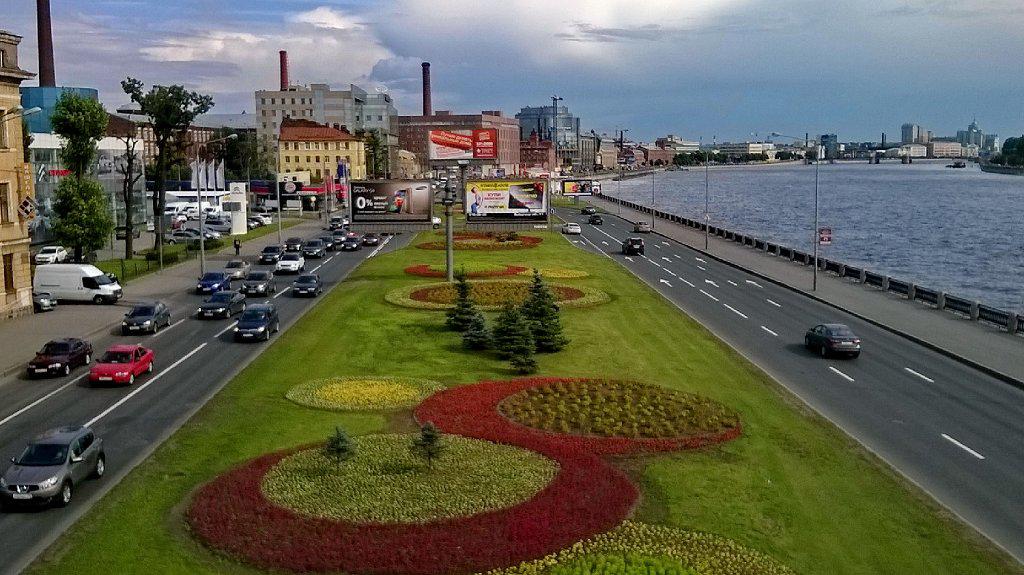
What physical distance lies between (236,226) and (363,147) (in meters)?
79.8

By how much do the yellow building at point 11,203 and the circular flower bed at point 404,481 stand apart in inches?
1301

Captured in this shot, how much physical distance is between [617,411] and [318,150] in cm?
15666

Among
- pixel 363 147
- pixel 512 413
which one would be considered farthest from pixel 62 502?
pixel 363 147

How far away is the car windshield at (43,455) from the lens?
2264cm

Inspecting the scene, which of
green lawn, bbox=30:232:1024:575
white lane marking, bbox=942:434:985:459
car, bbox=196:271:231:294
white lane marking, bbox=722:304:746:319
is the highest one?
car, bbox=196:271:231:294

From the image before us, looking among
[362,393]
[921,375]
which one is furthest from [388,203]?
[921,375]

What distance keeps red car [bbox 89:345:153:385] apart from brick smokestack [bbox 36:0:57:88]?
3516 inches

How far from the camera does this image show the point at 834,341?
39.8 m

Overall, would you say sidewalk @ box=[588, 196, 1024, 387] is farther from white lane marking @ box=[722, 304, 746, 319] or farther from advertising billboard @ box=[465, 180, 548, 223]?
advertising billboard @ box=[465, 180, 548, 223]

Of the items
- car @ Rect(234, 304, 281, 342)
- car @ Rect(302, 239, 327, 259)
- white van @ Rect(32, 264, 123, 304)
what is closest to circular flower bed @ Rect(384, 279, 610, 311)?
car @ Rect(234, 304, 281, 342)

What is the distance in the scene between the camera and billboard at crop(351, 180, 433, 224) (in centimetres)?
6781

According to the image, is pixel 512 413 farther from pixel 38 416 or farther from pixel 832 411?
pixel 38 416

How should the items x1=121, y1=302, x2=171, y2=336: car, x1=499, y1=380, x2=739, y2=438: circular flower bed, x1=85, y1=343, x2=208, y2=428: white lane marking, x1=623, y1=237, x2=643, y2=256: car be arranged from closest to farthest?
x1=499, y1=380, x2=739, y2=438: circular flower bed
x1=85, y1=343, x2=208, y2=428: white lane marking
x1=121, y1=302, x2=171, y2=336: car
x1=623, y1=237, x2=643, y2=256: car

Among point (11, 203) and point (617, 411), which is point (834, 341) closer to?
point (617, 411)
